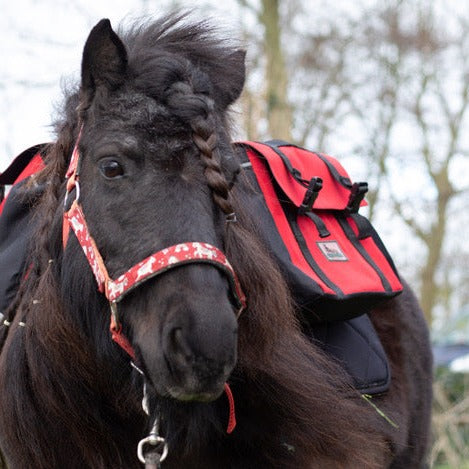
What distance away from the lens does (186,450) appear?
9.17 feet

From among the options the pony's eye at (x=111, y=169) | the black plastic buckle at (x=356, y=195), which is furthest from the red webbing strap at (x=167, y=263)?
the black plastic buckle at (x=356, y=195)

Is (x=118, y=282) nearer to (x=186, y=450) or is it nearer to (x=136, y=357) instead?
(x=136, y=357)

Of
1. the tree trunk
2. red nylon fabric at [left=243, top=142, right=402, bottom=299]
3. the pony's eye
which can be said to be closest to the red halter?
the pony's eye

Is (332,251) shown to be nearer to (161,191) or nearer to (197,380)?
(161,191)

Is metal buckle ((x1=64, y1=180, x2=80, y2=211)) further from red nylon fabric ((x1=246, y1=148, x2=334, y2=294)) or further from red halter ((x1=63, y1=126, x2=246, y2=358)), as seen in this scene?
red nylon fabric ((x1=246, y1=148, x2=334, y2=294))

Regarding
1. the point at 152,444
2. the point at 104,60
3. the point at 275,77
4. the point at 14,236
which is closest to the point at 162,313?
the point at 152,444

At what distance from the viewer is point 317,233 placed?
3.42 metres

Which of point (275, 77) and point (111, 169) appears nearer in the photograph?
point (111, 169)

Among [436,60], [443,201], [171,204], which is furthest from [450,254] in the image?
[171,204]

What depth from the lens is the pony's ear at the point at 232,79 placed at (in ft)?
9.48

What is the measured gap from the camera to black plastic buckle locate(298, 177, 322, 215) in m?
3.32

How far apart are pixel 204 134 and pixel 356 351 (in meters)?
1.28

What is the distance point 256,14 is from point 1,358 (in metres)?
6.90

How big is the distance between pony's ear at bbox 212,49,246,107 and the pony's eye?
532 millimetres
